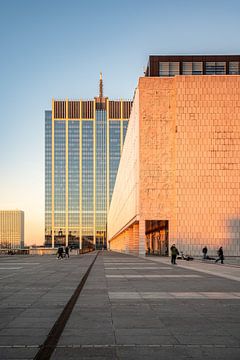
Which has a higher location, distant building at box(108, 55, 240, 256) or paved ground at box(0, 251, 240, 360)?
distant building at box(108, 55, 240, 256)

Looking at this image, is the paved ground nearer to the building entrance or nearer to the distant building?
the distant building

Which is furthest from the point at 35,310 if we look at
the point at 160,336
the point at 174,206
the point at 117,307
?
the point at 174,206

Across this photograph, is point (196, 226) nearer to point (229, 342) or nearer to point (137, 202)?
point (137, 202)

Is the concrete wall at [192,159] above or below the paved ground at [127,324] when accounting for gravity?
above

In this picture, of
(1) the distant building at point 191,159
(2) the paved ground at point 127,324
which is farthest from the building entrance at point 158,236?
(2) the paved ground at point 127,324

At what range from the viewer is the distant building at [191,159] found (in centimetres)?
5806

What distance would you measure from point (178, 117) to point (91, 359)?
2136 inches

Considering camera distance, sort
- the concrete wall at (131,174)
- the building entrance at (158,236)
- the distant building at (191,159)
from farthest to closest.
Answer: the building entrance at (158,236) → the concrete wall at (131,174) → the distant building at (191,159)

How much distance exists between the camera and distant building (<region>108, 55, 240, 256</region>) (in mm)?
58062

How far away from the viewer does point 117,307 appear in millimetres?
10969

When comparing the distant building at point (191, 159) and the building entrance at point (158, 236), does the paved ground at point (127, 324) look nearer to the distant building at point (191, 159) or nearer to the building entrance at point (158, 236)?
the distant building at point (191, 159)

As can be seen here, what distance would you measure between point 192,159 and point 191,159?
0.12 metres

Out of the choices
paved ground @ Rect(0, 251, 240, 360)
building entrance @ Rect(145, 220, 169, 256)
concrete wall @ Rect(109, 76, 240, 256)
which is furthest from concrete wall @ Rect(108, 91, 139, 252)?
paved ground @ Rect(0, 251, 240, 360)

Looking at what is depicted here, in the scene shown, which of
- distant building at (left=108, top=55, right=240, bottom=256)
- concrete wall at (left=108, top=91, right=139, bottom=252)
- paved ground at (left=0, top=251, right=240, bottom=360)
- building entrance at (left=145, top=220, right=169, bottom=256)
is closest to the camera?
paved ground at (left=0, top=251, right=240, bottom=360)
